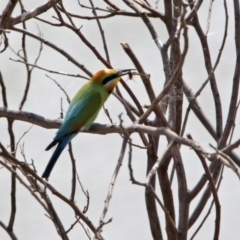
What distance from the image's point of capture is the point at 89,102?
79.2 inches

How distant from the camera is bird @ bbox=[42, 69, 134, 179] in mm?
1822

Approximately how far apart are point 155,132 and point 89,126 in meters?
0.66

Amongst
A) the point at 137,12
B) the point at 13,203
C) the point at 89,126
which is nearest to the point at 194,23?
the point at 137,12

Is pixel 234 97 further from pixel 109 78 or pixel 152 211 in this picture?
pixel 109 78

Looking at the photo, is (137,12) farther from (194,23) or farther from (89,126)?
(89,126)

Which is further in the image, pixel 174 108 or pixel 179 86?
pixel 179 86

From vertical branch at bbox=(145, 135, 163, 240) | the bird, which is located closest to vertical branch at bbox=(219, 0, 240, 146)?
vertical branch at bbox=(145, 135, 163, 240)

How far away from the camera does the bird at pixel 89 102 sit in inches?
71.7

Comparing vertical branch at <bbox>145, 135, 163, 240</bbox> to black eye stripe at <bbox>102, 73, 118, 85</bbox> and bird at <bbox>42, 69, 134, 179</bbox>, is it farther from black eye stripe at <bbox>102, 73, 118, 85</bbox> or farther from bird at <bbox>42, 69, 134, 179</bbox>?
black eye stripe at <bbox>102, 73, 118, 85</bbox>

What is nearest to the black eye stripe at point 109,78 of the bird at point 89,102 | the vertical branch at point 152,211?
the bird at point 89,102

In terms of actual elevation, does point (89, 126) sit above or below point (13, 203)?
above

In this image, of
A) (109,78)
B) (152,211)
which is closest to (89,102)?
(109,78)

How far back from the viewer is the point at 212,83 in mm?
1642

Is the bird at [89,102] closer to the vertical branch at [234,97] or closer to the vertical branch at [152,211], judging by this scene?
the vertical branch at [152,211]
